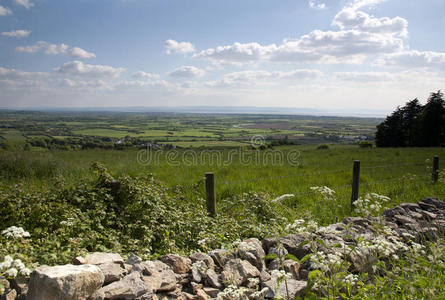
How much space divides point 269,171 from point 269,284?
1061cm

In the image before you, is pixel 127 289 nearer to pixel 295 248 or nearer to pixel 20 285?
pixel 20 285

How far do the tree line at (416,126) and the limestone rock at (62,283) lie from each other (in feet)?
173

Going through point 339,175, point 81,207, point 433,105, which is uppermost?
point 433,105

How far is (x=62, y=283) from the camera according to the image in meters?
2.41

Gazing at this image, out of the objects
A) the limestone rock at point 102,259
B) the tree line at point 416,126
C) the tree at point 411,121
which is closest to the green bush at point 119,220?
the limestone rock at point 102,259

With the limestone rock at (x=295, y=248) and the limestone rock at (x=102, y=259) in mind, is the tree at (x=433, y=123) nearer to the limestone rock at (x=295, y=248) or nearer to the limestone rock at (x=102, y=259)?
the limestone rock at (x=295, y=248)

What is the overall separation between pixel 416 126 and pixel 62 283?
56623 mm

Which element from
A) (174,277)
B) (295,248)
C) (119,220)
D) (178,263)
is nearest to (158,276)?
(174,277)

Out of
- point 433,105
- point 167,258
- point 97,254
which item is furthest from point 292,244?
point 433,105

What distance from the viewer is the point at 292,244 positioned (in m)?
4.40

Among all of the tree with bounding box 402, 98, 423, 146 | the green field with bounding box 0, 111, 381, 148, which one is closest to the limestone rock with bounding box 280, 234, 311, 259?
the green field with bounding box 0, 111, 381, 148

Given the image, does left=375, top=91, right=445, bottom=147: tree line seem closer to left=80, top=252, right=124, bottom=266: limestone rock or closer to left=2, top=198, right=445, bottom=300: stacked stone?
left=2, top=198, right=445, bottom=300: stacked stone

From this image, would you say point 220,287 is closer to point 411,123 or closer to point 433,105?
point 433,105

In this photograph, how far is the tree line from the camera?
147 ft
